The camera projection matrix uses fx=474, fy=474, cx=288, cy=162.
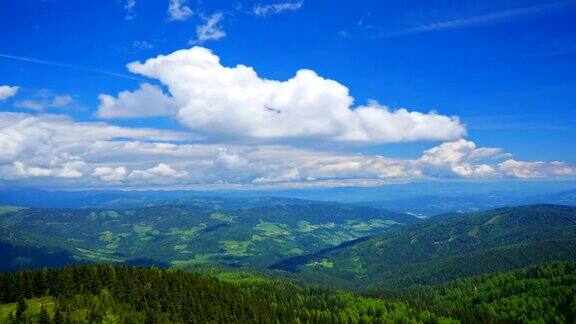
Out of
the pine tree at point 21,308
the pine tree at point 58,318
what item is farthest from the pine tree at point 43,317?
the pine tree at point 21,308

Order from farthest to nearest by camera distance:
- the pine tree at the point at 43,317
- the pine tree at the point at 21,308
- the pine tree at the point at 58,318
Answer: the pine tree at the point at 21,308 < the pine tree at the point at 58,318 < the pine tree at the point at 43,317

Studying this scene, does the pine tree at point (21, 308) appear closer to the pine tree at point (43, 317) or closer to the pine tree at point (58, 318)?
the pine tree at point (43, 317)

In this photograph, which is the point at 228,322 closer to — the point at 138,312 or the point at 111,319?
the point at 138,312

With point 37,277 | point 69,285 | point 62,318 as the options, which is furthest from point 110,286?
point 62,318

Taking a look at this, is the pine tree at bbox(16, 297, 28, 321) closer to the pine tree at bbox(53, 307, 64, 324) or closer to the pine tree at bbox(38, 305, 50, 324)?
the pine tree at bbox(38, 305, 50, 324)

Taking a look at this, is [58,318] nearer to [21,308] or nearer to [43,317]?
[43,317]

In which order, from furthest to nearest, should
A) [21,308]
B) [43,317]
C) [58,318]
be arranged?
[21,308] → [58,318] → [43,317]

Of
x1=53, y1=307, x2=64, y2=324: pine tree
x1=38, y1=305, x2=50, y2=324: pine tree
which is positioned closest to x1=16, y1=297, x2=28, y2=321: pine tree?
x1=38, y1=305, x2=50, y2=324: pine tree

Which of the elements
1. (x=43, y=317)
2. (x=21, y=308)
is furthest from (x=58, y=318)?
(x=21, y=308)

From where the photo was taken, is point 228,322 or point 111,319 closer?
point 111,319

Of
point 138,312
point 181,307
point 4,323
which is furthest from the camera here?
point 181,307

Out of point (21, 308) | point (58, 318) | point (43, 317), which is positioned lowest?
point (58, 318)
